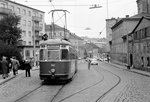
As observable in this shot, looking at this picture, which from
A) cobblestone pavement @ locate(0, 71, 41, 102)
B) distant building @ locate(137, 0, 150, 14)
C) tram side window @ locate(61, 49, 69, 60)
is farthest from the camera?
distant building @ locate(137, 0, 150, 14)

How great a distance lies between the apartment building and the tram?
4329 centimetres

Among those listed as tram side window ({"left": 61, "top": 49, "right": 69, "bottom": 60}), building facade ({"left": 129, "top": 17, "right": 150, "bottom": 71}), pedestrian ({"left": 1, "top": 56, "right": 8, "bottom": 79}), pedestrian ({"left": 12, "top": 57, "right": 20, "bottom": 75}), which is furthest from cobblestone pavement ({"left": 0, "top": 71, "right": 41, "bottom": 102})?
building facade ({"left": 129, "top": 17, "right": 150, "bottom": 71})

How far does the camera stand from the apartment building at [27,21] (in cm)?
6322

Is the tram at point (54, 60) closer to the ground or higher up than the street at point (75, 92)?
higher up

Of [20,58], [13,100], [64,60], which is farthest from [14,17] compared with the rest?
[13,100]

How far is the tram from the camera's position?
1836 centimetres

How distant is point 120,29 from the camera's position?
70750mm

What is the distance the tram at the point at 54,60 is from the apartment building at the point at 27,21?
43294 mm

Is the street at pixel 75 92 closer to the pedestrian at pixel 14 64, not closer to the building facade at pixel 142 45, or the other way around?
the pedestrian at pixel 14 64

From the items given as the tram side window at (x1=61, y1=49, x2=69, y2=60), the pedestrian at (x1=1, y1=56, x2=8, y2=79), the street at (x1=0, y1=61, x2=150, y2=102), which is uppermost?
the tram side window at (x1=61, y1=49, x2=69, y2=60)

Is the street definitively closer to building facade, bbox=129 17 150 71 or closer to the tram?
the tram

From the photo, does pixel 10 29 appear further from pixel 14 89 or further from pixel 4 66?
pixel 14 89

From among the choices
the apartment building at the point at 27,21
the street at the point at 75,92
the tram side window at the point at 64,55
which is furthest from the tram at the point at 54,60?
the apartment building at the point at 27,21

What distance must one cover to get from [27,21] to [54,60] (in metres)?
59.1
